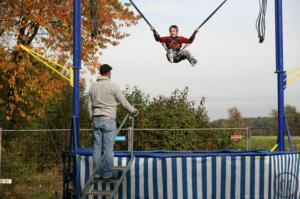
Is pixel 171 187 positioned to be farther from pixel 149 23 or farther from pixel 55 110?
pixel 55 110

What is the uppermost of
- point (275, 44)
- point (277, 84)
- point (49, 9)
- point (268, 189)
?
point (49, 9)

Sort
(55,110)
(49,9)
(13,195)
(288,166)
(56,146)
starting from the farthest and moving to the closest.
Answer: (55,110) < (49,9) < (56,146) < (13,195) < (288,166)

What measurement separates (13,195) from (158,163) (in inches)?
217

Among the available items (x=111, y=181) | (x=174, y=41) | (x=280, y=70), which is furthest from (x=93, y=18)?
(x=280, y=70)

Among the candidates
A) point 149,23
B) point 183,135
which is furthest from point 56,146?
point 149,23

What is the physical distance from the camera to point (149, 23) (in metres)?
8.62

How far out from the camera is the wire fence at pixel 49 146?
463 inches

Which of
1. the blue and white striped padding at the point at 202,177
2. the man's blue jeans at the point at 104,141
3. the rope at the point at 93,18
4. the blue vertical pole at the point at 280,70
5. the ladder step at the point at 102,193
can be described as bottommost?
the ladder step at the point at 102,193

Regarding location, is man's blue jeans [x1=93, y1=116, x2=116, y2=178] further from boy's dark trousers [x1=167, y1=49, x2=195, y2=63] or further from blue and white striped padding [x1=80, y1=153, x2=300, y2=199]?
boy's dark trousers [x1=167, y1=49, x2=195, y2=63]

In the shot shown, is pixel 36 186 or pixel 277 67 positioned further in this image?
pixel 36 186

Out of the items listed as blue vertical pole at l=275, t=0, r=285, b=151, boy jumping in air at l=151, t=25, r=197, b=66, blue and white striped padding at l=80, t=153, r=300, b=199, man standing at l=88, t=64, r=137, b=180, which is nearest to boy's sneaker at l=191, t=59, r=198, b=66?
boy jumping in air at l=151, t=25, r=197, b=66

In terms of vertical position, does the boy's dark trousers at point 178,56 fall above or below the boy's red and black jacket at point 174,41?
below

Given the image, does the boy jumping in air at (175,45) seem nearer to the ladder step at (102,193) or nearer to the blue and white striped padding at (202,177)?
the blue and white striped padding at (202,177)

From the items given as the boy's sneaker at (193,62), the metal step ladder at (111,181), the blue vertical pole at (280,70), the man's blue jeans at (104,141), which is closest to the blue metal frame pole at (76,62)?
the man's blue jeans at (104,141)
